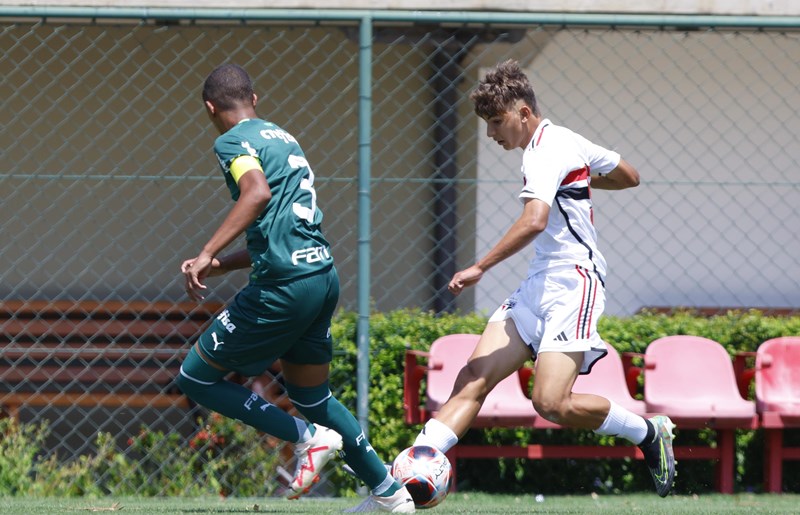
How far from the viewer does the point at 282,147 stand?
15.5 feet

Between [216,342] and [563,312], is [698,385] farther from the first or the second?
[216,342]

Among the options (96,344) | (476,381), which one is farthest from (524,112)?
(96,344)

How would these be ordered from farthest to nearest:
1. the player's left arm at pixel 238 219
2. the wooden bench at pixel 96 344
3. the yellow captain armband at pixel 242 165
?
the wooden bench at pixel 96 344 < the yellow captain armband at pixel 242 165 < the player's left arm at pixel 238 219

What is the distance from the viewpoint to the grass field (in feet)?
17.5

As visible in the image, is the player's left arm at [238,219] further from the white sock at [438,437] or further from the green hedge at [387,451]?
the green hedge at [387,451]

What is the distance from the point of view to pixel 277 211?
4.66 meters

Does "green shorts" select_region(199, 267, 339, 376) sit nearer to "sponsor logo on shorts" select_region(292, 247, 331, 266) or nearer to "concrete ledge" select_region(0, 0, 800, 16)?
"sponsor logo on shorts" select_region(292, 247, 331, 266)

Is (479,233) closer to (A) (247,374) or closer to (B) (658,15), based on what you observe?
(B) (658,15)

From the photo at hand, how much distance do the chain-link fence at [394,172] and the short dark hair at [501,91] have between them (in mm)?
3151

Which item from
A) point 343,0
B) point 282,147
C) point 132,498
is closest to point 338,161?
point 343,0

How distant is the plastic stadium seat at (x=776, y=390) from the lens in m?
6.51

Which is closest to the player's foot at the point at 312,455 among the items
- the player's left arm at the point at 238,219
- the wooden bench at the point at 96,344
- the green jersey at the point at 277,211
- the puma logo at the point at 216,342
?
the puma logo at the point at 216,342

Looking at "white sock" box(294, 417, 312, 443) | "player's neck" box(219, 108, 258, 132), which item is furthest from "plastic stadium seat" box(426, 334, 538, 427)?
"player's neck" box(219, 108, 258, 132)

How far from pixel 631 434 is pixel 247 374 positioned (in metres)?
1.60
